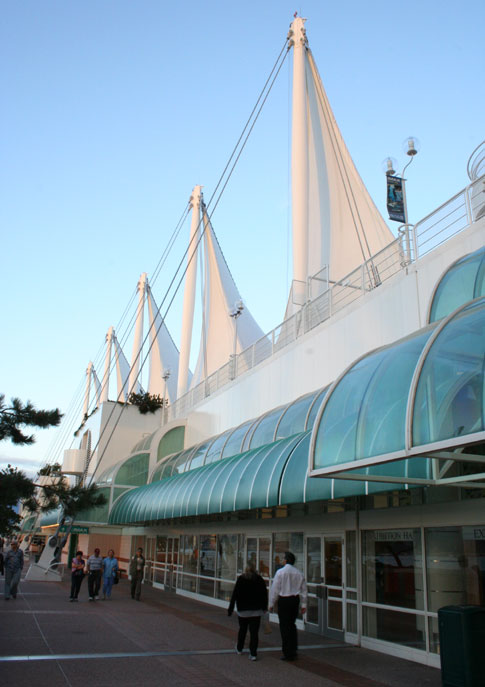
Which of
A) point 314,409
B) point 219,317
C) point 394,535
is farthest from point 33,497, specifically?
point 219,317

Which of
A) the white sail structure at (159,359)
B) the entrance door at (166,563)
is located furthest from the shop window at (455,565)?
the white sail structure at (159,359)

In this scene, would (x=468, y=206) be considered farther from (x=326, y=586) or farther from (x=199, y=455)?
(x=199, y=455)

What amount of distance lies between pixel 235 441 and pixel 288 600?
9808mm

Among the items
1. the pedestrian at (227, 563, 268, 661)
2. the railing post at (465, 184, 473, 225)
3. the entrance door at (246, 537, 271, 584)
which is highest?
the railing post at (465, 184, 473, 225)

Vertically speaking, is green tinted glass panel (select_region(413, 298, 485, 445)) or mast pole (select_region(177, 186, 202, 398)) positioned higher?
mast pole (select_region(177, 186, 202, 398))

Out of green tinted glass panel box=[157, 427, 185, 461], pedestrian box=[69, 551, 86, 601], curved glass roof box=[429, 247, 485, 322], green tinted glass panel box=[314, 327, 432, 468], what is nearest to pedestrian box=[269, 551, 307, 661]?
green tinted glass panel box=[314, 327, 432, 468]

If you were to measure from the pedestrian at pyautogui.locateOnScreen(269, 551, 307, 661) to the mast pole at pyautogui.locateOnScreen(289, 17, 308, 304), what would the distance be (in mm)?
13026

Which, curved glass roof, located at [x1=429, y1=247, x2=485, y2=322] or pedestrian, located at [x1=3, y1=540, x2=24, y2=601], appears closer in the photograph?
curved glass roof, located at [x1=429, y1=247, x2=485, y2=322]

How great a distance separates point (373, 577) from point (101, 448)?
27182 mm

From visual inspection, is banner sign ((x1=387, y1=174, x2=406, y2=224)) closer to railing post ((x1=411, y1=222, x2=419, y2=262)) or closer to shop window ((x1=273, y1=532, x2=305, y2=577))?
railing post ((x1=411, y1=222, x2=419, y2=262))

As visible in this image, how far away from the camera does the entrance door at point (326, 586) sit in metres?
12.3

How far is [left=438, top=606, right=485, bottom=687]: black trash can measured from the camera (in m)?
7.15

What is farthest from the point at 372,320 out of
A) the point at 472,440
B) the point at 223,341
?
the point at 223,341

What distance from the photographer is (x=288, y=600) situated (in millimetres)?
9617
